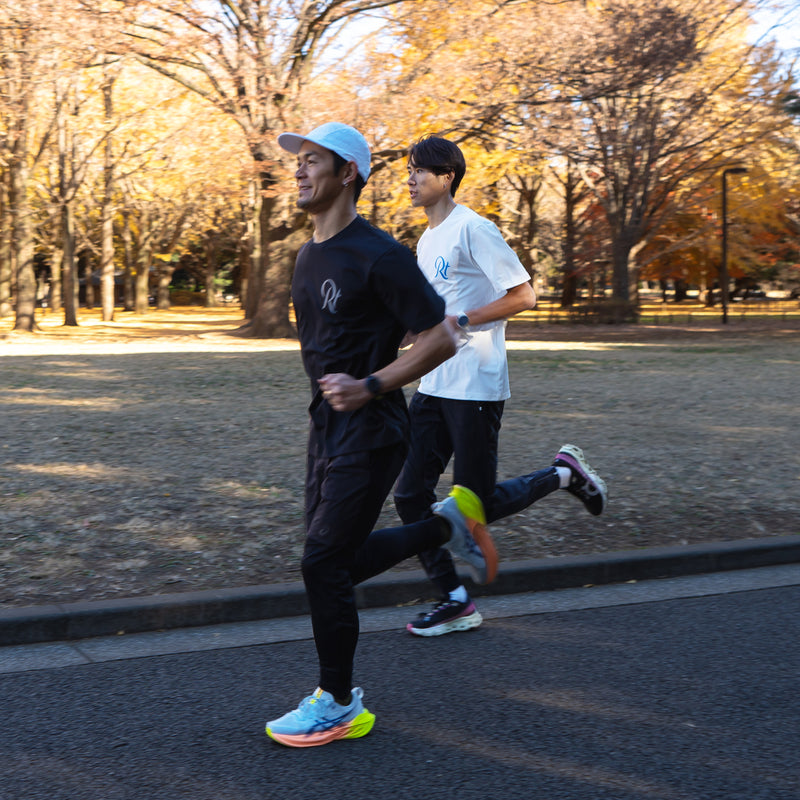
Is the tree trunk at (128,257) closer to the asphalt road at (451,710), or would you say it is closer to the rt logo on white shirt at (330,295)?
the asphalt road at (451,710)

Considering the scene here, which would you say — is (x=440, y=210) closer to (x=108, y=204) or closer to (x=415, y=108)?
(x=415, y=108)

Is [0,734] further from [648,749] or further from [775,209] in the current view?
[775,209]

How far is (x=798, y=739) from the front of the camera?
3578 millimetres

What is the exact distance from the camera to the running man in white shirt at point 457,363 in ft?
15.1

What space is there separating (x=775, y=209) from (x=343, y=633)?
127ft

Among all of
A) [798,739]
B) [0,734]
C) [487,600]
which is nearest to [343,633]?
[0,734]

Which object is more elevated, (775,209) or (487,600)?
(775,209)

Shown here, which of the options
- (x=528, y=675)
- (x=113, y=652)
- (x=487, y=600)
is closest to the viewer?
(x=528, y=675)

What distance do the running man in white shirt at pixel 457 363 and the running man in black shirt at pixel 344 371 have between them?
3.38 ft

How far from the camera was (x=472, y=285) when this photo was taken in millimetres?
4668

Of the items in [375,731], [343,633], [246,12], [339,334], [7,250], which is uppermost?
[246,12]

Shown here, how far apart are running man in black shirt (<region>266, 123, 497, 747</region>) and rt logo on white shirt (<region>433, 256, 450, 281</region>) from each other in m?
1.10

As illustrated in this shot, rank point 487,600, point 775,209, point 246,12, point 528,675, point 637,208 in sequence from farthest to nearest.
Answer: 1. point 775,209
2. point 637,208
3. point 246,12
4. point 487,600
5. point 528,675

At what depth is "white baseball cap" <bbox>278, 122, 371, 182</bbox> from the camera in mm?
3424
